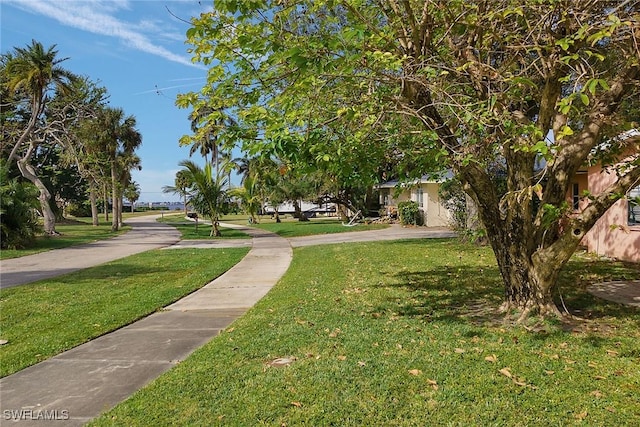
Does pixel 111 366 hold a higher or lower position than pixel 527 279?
lower

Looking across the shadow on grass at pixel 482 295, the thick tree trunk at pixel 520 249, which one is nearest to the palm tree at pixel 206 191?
the shadow on grass at pixel 482 295

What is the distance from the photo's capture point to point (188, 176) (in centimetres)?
2498

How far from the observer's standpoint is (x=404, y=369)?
14.3 ft

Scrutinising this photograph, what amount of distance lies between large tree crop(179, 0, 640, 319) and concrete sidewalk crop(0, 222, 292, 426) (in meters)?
2.67

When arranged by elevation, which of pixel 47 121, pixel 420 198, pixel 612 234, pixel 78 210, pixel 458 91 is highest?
pixel 47 121

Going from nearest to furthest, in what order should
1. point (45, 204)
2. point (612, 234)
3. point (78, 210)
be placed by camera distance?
point (612, 234) → point (45, 204) → point (78, 210)

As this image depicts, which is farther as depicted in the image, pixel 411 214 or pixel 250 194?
pixel 250 194

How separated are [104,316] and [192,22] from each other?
4681 millimetres

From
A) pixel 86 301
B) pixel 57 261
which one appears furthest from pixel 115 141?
pixel 86 301

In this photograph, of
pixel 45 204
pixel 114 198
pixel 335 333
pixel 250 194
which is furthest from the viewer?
pixel 250 194

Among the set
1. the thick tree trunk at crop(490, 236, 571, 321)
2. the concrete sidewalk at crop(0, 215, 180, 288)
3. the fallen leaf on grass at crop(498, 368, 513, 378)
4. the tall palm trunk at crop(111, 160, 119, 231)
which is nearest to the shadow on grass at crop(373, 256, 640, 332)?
the thick tree trunk at crop(490, 236, 571, 321)

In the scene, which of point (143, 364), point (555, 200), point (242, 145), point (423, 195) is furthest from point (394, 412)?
point (423, 195)

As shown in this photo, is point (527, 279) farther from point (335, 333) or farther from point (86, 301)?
point (86, 301)

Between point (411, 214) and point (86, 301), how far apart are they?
73.2 ft
